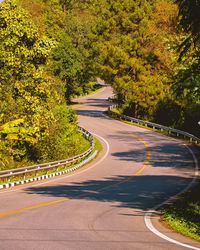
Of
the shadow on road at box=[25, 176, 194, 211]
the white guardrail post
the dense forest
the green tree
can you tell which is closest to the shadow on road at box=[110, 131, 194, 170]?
the white guardrail post

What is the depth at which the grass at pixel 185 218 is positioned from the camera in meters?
12.4

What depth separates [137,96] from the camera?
183 feet

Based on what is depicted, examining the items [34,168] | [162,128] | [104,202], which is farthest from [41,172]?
[162,128]

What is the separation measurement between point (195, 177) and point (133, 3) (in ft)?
116

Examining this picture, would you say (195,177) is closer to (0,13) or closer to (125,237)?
(0,13)

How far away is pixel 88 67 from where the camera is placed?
78625 mm

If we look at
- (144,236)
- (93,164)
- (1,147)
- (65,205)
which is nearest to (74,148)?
(93,164)

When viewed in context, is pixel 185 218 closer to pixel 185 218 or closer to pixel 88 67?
pixel 185 218

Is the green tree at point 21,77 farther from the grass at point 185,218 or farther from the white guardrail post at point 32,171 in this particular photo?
the grass at point 185,218

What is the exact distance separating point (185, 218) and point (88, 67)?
65752 millimetres

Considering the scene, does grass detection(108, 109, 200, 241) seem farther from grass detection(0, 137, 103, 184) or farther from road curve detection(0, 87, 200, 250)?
grass detection(0, 137, 103, 184)

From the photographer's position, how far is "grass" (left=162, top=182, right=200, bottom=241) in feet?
40.7

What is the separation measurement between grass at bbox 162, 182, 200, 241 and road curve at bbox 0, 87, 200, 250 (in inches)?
15.1

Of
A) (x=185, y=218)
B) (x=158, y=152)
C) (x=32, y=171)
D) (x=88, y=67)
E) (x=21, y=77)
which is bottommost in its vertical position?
(x=158, y=152)
